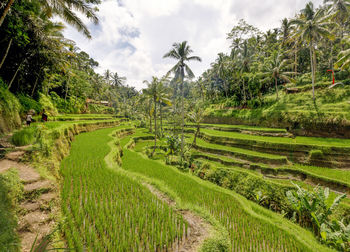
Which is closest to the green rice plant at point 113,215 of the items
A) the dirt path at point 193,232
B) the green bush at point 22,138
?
the dirt path at point 193,232

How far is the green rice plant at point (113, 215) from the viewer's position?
368 cm

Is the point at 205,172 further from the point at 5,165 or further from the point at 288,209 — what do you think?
the point at 5,165

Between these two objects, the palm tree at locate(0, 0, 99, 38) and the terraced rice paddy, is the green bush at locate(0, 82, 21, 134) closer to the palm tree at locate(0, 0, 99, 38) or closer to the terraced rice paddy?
the terraced rice paddy

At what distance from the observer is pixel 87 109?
106 ft

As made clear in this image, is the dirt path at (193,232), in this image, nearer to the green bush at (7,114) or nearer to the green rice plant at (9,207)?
the green rice plant at (9,207)

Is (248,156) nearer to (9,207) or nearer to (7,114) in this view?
(9,207)

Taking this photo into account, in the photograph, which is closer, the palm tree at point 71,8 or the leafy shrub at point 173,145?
the palm tree at point 71,8

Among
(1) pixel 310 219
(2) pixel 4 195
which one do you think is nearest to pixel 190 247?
(2) pixel 4 195

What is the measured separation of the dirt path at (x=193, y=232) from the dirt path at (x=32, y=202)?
338 centimetres

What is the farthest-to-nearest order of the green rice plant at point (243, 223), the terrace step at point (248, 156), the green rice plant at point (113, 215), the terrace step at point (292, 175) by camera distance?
the terrace step at point (248, 156)
the terrace step at point (292, 175)
the green rice plant at point (243, 223)
the green rice plant at point (113, 215)

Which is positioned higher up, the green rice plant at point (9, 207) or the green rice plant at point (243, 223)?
the green rice plant at point (9, 207)

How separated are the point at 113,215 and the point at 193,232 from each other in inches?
101

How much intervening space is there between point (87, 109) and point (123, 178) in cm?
3110

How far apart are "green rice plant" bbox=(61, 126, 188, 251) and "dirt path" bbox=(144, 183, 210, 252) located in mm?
186
